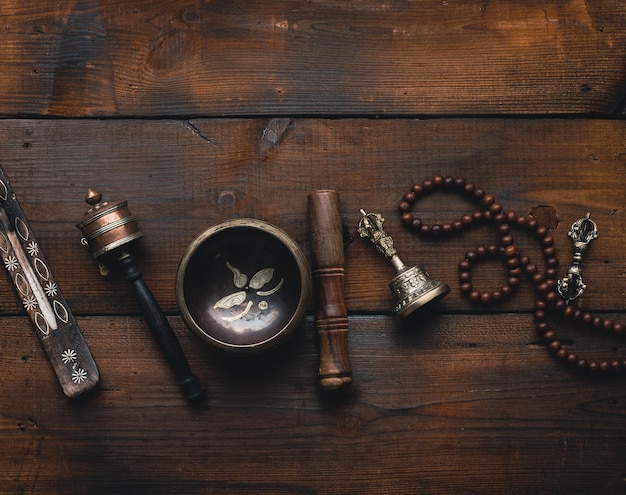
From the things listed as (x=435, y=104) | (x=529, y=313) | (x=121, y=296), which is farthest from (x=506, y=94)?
(x=121, y=296)

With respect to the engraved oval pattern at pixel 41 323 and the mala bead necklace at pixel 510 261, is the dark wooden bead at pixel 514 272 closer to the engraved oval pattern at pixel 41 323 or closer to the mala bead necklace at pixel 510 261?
the mala bead necklace at pixel 510 261

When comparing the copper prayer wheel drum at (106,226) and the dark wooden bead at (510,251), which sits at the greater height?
the copper prayer wheel drum at (106,226)

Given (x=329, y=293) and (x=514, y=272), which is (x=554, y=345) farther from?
(x=329, y=293)

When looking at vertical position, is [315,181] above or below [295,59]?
below

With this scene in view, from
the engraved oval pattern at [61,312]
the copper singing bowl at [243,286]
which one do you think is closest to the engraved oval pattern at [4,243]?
the engraved oval pattern at [61,312]

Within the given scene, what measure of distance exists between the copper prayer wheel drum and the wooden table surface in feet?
0.26

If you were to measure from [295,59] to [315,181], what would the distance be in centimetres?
23

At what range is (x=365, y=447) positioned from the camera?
1340mm

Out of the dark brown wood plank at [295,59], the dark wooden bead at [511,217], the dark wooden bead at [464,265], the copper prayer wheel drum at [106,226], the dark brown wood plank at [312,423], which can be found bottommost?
the dark brown wood plank at [312,423]

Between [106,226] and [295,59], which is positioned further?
[295,59]

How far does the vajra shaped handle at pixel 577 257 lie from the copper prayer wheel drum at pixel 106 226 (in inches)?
29.5

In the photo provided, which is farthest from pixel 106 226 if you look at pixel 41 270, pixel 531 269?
pixel 531 269

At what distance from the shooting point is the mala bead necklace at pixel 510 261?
1.34 meters

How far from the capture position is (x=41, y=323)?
1333mm
